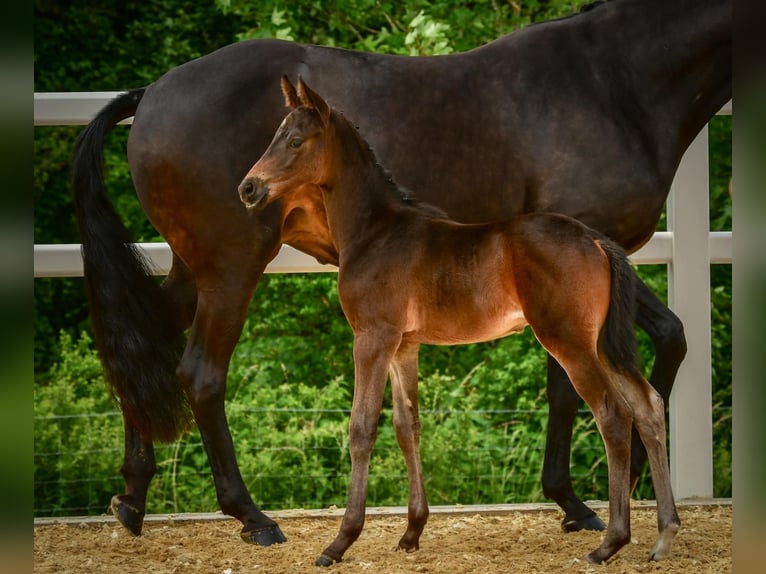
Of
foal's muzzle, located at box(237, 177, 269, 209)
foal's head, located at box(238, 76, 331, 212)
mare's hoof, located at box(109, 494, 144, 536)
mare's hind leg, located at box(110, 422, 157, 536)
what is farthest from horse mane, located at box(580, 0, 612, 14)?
mare's hoof, located at box(109, 494, 144, 536)

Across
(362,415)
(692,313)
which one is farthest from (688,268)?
(362,415)

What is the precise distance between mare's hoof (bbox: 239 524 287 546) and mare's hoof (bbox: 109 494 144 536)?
0.54m

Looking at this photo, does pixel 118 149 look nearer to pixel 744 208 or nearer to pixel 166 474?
pixel 166 474

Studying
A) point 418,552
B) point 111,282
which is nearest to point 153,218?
point 111,282

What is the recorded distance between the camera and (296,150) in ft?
11.0

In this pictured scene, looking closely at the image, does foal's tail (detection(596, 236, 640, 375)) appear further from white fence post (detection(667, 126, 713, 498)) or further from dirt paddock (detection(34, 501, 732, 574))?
white fence post (detection(667, 126, 713, 498))

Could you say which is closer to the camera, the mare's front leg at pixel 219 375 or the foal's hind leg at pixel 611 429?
the foal's hind leg at pixel 611 429

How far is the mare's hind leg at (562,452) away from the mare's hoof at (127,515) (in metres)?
1.79

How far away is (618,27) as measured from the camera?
4.09 m

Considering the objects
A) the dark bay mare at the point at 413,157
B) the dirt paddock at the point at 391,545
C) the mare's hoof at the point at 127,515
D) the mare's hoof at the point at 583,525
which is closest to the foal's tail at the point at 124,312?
the dark bay mare at the point at 413,157

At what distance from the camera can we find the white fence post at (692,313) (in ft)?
15.7

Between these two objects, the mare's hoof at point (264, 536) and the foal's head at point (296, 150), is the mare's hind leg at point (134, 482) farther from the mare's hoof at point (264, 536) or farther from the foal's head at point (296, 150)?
the foal's head at point (296, 150)

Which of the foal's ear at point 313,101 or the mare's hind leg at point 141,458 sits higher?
the foal's ear at point 313,101

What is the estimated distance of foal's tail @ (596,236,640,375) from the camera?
124 inches
